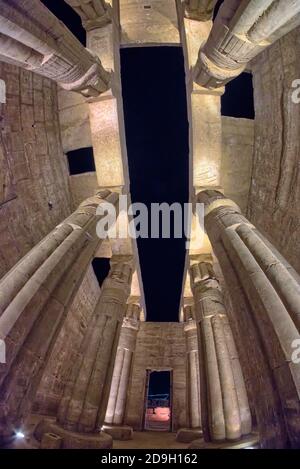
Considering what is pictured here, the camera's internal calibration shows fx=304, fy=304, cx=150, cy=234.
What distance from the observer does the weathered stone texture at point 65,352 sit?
6.72m

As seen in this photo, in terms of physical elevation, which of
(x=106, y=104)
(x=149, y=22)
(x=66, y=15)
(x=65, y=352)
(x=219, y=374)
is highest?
(x=66, y=15)

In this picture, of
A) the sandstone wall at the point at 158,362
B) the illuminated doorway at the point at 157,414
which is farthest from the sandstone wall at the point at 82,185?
the illuminated doorway at the point at 157,414

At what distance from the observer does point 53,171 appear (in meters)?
6.95

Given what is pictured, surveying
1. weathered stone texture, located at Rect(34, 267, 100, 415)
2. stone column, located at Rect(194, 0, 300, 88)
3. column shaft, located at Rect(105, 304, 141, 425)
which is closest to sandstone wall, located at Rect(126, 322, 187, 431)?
column shaft, located at Rect(105, 304, 141, 425)

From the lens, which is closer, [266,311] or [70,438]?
[266,311]

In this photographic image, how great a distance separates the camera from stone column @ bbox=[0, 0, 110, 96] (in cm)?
354

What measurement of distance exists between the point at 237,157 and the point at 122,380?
244 inches

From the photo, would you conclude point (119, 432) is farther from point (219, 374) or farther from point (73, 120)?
point (73, 120)

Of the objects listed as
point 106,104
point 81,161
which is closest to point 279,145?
point 106,104

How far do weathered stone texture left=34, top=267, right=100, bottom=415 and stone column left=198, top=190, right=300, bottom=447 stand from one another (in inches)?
180

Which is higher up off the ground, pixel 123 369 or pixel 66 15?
pixel 66 15

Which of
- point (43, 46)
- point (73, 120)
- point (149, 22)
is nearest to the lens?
point (43, 46)

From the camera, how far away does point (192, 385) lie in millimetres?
7711

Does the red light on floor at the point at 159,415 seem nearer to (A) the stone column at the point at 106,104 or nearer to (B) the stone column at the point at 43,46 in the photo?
(A) the stone column at the point at 106,104
